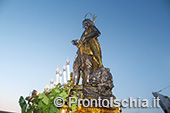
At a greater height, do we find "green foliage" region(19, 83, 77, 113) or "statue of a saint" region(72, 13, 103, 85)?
"statue of a saint" region(72, 13, 103, 85)

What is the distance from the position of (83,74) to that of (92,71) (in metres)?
0.52

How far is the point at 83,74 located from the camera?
7035mm

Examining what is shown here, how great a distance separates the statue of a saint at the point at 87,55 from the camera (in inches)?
266

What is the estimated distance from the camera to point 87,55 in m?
6.91

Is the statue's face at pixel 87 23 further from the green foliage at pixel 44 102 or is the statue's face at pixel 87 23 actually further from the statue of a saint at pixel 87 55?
the green foliage at pixel 44 102

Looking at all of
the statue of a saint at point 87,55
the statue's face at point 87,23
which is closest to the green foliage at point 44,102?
the statue of a saint at point 87,55

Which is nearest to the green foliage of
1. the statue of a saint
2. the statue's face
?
the statue of a saint

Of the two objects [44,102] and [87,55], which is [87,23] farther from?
[44,102]

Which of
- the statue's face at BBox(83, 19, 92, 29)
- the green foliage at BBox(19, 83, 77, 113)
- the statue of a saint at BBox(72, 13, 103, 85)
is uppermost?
the statue's face at BBox(83, 19, 92, 29)

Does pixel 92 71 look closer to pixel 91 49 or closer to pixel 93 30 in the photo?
pixel 91 49

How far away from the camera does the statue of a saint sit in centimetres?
675

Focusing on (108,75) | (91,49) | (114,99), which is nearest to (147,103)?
(114,99)

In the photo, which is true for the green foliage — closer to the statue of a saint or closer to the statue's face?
the statue of a saint

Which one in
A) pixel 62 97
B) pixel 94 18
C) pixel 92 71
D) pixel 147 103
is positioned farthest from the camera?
pixel 94 18
